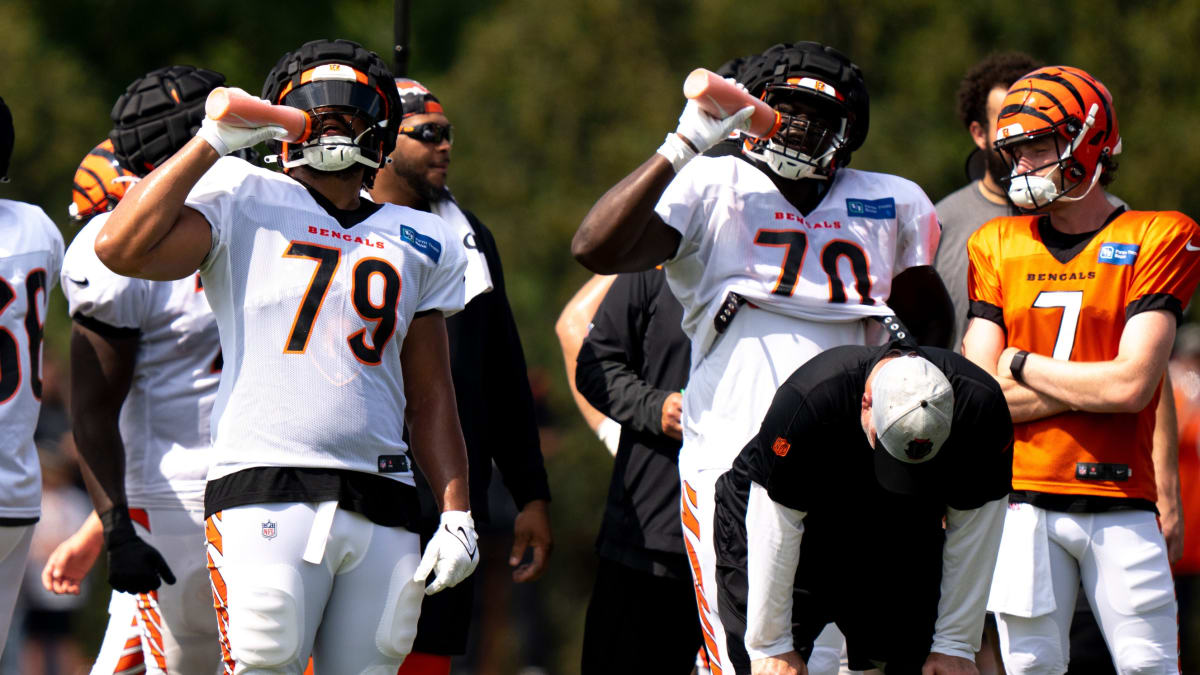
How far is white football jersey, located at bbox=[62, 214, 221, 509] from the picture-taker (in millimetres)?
4918

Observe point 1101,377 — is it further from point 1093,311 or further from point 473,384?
point 473,384

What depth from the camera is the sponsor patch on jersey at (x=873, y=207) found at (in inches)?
183

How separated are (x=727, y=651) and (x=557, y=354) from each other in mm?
7613

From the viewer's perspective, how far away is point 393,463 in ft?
12.9

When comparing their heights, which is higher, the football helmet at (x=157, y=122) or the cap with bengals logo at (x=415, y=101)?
the cap with bengals logo at (x=415, y=101)

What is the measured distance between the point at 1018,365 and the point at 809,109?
0.98 m

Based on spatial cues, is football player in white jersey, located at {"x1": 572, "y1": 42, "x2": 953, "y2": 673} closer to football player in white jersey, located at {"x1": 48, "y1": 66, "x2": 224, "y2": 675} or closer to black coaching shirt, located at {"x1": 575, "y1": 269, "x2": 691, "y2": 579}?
black coaching shirt, located at {"x1": 575, "y1": 269, "x2": 691, "y2": 579}

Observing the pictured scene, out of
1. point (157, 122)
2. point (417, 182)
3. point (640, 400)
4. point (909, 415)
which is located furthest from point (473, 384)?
point (909, 415)

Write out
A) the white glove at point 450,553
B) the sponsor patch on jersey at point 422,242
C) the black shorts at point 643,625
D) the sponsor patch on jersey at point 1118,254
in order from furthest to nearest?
the black shorts at point 643,625 → the sponsor patch on jersey at point 1118,254 → the sponsor patch on jersey at point 422,242 → the white glove at point 450,553

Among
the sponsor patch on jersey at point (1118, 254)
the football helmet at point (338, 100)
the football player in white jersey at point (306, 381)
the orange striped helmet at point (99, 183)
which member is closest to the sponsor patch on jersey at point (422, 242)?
the football player in white jersey at point (306, 381)

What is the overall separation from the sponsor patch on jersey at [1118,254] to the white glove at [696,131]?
4.17 feet

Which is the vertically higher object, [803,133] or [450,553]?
[803,133]

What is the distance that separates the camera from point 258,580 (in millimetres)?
3719

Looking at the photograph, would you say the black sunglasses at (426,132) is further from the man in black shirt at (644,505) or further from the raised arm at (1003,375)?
the raised arm at (1003,375)
